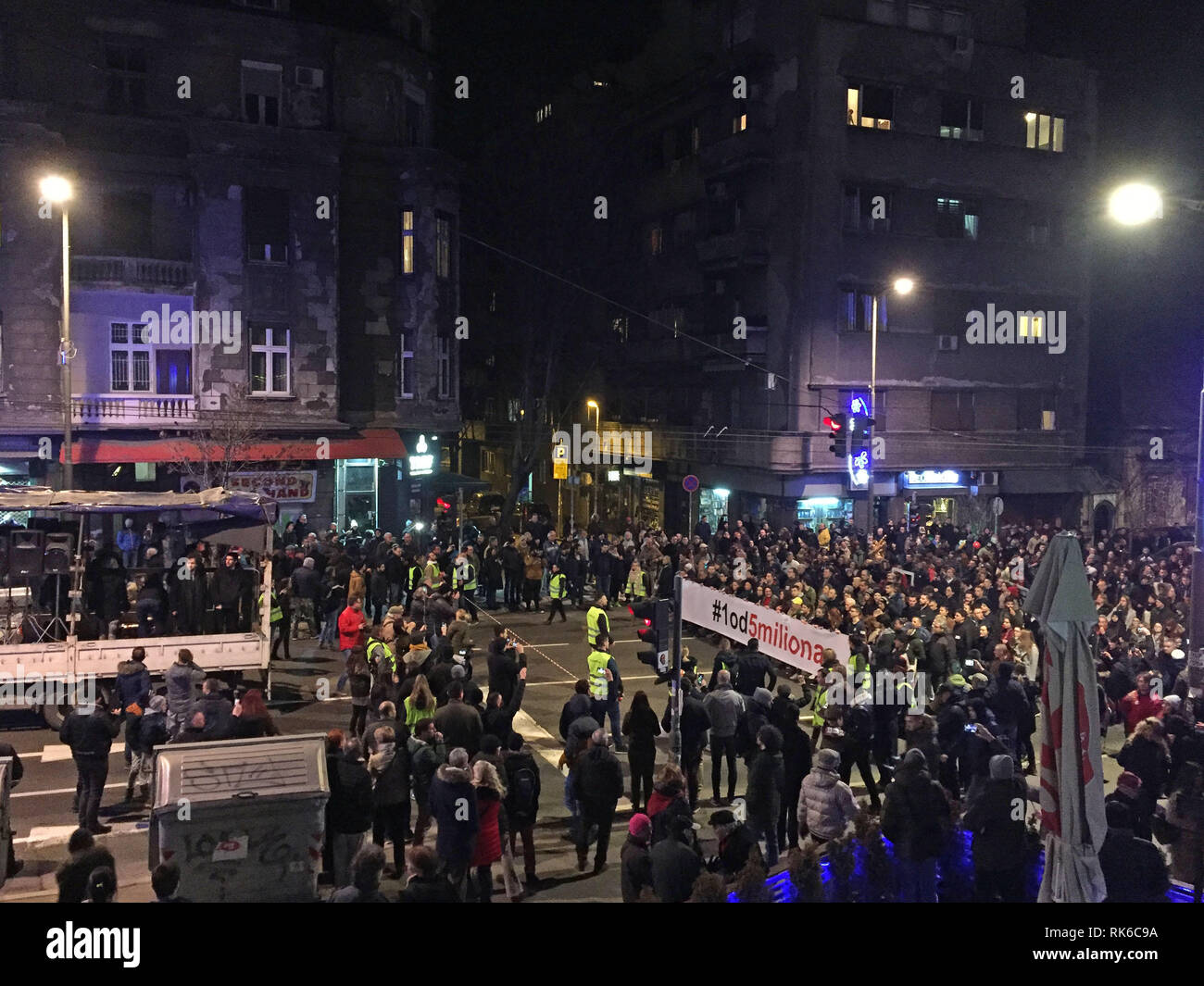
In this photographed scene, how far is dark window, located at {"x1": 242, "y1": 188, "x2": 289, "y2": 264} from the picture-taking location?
30.3 meters

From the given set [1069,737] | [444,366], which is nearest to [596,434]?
[444,366]

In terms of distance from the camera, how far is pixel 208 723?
10.8 metres

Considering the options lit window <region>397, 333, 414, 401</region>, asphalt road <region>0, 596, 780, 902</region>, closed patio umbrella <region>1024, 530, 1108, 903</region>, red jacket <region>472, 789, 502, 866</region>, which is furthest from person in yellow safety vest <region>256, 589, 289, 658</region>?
lit window <region>397, 333, 414, 401</region>

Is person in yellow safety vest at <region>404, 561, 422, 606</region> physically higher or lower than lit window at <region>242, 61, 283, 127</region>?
lower

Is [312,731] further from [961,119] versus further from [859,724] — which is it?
[961,119]

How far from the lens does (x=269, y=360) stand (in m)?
30.9

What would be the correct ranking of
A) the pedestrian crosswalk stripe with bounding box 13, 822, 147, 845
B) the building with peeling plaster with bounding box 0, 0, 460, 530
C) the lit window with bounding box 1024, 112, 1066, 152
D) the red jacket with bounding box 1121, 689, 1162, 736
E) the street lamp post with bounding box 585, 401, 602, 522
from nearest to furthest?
the pedestrian crosswalk stripe with bounding box 13, 822, 147, 845, the red jacket with bounding box 1121, 689, 1162, 736, the building with peeling plaster with bounding box 0, 0, 460, 530, the lit window with bounding box 1024, 112, 1066, 152, the street lamp post with bounding box 585, 401, 602, 522

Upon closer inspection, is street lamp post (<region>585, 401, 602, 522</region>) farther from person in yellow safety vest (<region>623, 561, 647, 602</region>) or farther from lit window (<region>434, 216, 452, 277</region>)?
person in yellow safety vest (<region>623, 561, 647, 602</region>)

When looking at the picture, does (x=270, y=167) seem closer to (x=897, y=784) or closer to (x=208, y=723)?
(x=208, y=723)

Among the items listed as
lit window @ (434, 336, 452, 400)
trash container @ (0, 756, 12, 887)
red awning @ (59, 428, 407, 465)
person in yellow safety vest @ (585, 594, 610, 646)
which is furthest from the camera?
lit window @ (434, 336, 452, 400)

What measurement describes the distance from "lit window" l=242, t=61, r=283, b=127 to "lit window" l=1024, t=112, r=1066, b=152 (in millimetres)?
25738

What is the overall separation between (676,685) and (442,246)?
2484cm

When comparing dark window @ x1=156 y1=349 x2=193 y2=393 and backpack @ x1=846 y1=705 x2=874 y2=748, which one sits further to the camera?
dark window @ x1=156 y1=349 x2=193 y2=393
